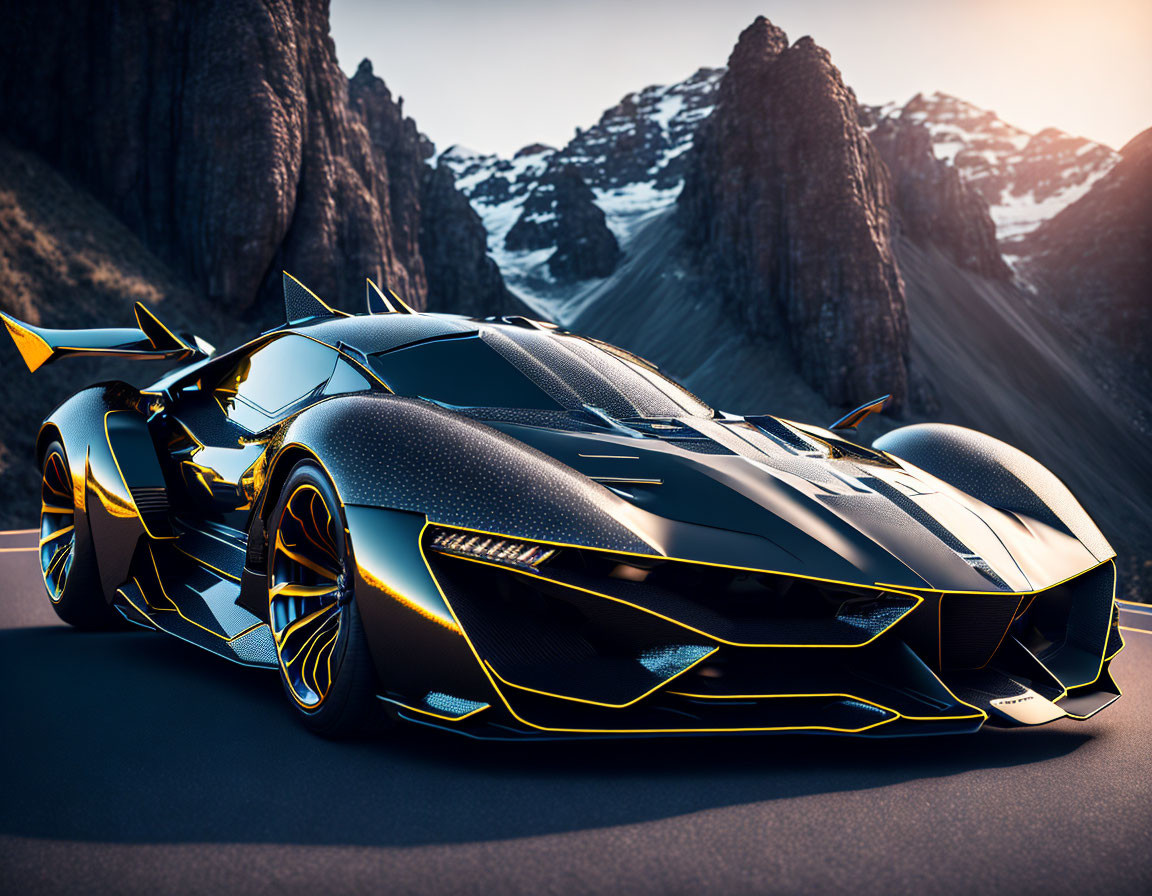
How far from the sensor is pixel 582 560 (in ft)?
6.40

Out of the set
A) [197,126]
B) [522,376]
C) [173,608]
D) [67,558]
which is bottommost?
[67,558]

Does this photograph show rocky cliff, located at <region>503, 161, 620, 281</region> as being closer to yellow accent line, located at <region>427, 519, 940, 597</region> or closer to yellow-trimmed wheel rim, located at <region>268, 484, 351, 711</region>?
yellow-trimmed wheel rim, located at <region>268, 484, 351, 711</region>

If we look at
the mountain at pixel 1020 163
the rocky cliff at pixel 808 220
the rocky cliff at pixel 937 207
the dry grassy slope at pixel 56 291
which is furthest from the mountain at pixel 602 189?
the dry grassy slope at pixel 56 291

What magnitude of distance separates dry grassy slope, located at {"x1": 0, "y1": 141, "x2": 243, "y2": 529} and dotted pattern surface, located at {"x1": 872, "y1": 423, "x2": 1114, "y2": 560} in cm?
1645

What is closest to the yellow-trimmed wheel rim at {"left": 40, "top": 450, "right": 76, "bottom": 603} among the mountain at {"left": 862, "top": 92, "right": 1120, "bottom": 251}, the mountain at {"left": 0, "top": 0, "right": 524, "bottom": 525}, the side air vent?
the side air vent

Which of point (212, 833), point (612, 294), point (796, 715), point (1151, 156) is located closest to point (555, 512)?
point (796, 715)

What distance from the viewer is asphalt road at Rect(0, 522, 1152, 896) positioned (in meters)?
1.48

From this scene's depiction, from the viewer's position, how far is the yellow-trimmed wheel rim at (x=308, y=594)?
2.15 meters

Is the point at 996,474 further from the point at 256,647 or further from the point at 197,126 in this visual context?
the point at 197,126

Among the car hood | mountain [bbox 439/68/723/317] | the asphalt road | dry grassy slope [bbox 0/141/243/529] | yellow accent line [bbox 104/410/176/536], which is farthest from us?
mountain [bbox 439/68/723/317]

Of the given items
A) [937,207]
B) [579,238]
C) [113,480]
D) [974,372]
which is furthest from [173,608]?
[579,238]

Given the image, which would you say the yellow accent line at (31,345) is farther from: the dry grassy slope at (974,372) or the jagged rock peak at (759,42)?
the jagged rock peak at (759,42)

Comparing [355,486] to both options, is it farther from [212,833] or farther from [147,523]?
[147,523]

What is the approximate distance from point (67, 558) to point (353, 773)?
2.39 metres
